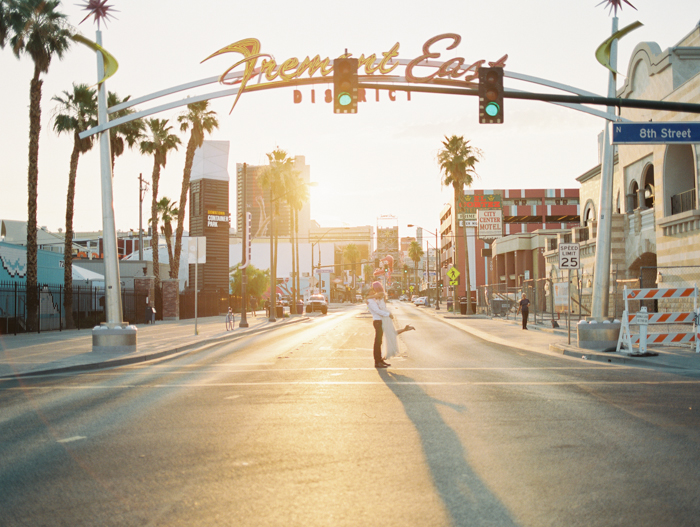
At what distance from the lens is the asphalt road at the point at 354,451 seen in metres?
4.47

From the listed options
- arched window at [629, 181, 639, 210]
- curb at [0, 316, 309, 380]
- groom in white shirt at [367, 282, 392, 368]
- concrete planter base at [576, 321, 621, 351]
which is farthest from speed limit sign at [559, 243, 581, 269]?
arched window at [629, 181, 639, 210]

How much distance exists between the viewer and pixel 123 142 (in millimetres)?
39250

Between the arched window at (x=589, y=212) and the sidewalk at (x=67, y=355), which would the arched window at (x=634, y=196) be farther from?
the sidewalk at (x=67, y=355)

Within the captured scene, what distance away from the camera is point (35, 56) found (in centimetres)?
2791

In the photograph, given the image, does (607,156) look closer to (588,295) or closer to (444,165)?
(588,295)

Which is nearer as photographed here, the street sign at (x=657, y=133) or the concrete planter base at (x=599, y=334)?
the street sign at (x=657, y=133)

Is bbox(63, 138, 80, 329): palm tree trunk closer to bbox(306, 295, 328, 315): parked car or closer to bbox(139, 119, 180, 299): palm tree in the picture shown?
bbox(139, 119, 180, 299): palm tree

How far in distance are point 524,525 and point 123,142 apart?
39.6m

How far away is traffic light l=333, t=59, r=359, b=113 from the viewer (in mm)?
13812

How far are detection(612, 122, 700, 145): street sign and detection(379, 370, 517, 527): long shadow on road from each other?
9354 mm

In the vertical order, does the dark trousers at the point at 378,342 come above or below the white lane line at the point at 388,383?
above

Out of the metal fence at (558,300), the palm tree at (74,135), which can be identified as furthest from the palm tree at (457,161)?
the palm tree at (74,135)

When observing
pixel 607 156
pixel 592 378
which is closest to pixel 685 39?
pixel 607 156

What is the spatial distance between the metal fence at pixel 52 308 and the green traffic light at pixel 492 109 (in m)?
21.5
